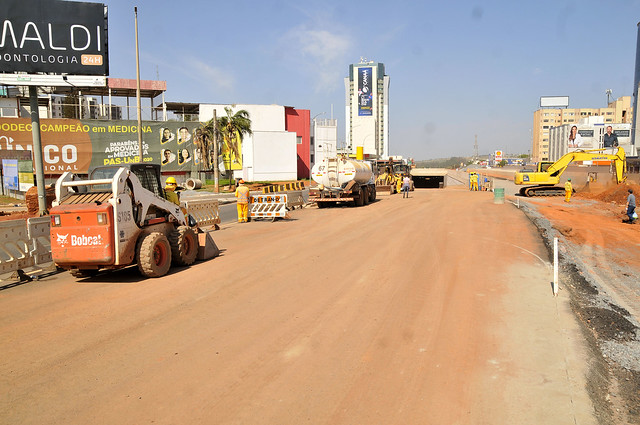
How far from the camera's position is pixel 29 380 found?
523 centimetres

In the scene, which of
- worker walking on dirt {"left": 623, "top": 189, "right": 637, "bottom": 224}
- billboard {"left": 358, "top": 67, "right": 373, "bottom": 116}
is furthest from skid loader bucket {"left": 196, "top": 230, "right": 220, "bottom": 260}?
billboard {"left": 358, "top": 67, "right": 373, "bottom": 116}

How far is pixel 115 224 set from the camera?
911 cm

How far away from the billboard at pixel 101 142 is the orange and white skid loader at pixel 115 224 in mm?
33701

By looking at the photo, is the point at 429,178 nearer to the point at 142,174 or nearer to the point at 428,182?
the point at 428,182

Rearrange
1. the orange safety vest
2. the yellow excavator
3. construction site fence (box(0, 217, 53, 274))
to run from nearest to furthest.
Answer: construction site fence (box(0, 217, 53, 274)), the orange safety vest, the yellow excavator

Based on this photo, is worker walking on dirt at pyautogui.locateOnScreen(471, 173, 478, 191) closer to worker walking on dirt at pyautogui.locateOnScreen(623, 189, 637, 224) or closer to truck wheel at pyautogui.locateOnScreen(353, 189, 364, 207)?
truck wheel at pyautogui.locateOnScreen(353, 189, 364, 207)

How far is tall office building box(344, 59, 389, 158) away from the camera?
168 metres

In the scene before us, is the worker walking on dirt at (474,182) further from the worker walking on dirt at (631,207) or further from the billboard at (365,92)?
the billboard at (365,92)

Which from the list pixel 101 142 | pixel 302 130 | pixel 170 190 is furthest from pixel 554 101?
pixel 170 190

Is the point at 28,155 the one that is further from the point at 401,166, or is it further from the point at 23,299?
the point at 23,299

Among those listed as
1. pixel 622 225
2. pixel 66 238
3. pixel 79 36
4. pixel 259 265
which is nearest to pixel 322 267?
pixel 259 265

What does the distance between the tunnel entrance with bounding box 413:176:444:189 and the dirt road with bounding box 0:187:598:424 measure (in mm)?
40304

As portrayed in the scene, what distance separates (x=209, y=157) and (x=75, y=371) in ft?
156

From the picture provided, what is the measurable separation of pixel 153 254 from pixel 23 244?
3.23 meters
